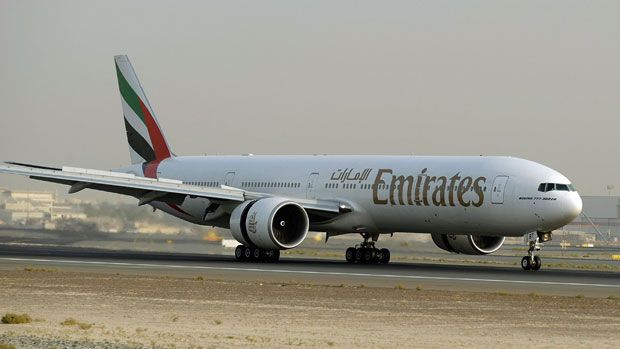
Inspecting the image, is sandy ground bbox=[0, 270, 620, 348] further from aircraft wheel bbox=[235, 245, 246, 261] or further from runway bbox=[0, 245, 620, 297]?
aircraft wheel bbox=[235, 245, 246, 261]

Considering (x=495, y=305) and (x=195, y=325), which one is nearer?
(x=195, y=325)

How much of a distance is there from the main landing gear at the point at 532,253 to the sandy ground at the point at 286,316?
36.7 ft

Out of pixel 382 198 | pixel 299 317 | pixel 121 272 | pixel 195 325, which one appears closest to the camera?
pixel 195 325

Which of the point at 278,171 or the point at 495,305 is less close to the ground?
the point at 278,171

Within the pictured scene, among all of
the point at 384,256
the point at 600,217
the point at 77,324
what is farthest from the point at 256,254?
the point at 600,217

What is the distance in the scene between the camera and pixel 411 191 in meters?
41.6

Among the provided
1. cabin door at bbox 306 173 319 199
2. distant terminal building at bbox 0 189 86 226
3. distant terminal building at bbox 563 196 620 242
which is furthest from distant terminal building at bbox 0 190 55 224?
distant terminal building at bbox 563 196 620 242

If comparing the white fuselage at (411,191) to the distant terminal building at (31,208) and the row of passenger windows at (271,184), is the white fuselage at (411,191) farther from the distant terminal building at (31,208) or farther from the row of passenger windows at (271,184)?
the distant terminal building at (31,208)

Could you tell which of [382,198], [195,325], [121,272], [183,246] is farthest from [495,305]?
[183,246]

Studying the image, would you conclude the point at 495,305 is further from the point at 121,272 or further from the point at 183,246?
the point at 183,246

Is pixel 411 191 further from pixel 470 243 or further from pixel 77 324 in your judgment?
pixel 77 324

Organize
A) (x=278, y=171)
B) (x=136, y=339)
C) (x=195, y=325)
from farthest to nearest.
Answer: (x=278, y=171), (x=195, y=325), (x=136, y=339)

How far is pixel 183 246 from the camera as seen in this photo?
5634cm

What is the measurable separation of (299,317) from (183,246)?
34.7 m
